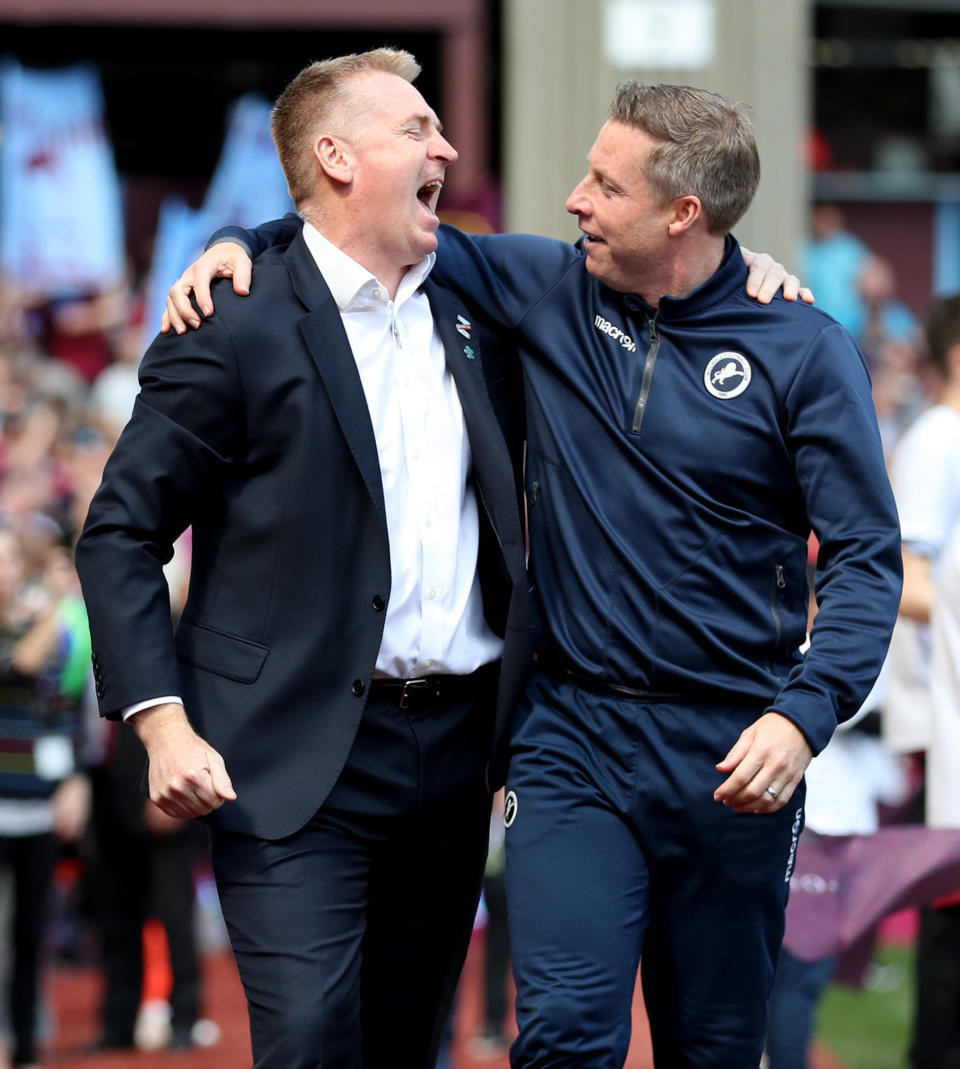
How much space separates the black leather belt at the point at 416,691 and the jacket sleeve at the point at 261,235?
36.5 inches

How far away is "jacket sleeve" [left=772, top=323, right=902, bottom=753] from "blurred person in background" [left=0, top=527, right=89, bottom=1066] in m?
4.09

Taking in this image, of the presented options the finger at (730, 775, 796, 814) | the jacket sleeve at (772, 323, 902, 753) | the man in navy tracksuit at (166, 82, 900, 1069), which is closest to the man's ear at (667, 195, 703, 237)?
the man in navy tracksuit at (166, 82, 900, 1069)

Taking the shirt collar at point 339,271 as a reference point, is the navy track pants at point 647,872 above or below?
below

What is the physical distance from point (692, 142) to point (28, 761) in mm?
4191

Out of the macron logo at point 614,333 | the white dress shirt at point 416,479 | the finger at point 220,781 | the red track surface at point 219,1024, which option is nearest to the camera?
the finger at point 220,781

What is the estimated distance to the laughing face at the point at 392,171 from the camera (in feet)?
11.8

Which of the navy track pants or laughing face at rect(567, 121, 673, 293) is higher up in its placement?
laughing face at rect(567, 121, 673, 293)

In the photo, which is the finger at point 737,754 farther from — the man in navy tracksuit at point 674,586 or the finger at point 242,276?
the finger at point 242,276

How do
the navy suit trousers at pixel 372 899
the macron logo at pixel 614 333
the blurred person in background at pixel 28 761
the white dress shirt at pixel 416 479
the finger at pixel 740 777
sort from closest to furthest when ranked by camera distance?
the finger at pixel 740 777, the navy suit trousers at pixel 372 899, the white dress shirt at pixel 416 479, the macron logo at pixel 614 333, the blurred person in background at pixel 28 761

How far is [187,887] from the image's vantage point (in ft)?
24.5

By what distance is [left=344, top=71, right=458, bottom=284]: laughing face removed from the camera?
361 centimetres

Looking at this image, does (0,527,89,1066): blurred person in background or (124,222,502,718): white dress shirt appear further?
(0,527,89,1066): blurred person in background

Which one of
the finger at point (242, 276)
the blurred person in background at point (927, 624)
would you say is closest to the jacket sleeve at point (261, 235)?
the finger at point (242, 276)

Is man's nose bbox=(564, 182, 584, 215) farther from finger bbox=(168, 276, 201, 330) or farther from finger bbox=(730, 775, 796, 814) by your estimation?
finger bbox=(730, 775, 796, 814)
